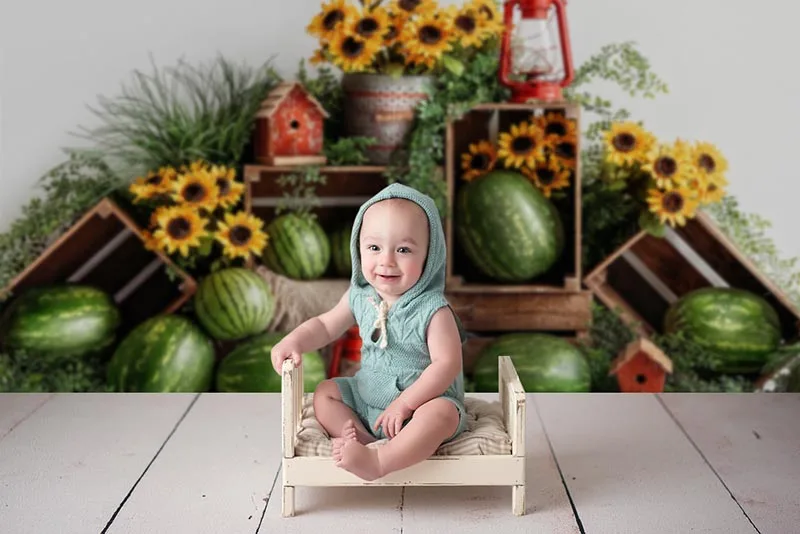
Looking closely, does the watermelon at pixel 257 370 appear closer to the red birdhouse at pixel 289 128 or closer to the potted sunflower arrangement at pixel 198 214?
the potted sunflower arrangement at pixel 198 214

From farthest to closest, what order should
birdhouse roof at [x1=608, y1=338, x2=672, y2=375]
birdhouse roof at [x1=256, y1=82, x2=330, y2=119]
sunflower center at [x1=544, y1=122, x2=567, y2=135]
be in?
sunflower center at [x1=544, y1=122, x2=567, y2=135]
birdhouse roof at [x1=256, y1=82, x2=330, y2=119]
birdhouse roof at [x1=608, y1=338, x2=672, y2=375]

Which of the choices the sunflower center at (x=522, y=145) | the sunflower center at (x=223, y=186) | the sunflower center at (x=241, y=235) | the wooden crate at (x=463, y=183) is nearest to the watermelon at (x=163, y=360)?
the sunflower center at (x=241, y=235)

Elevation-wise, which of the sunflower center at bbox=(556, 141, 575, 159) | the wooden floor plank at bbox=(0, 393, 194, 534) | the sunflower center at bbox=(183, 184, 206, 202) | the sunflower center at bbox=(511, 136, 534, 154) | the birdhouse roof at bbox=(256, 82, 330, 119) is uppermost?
the birdhouse roof at bbox=(256, 82, 330, 119)

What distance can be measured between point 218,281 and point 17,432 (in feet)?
2.74

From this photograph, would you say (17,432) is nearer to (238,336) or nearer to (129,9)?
(238,336)

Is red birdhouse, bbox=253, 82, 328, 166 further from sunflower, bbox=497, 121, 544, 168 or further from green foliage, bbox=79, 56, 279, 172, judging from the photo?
sunflower, bbox=497, 121, 544, 168

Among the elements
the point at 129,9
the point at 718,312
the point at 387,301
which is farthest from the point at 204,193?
the point at 718,312

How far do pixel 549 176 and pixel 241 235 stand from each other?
1.01 meters

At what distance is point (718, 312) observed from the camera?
3.49 meters

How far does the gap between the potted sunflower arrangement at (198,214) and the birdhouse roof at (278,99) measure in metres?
Answer: 0.21

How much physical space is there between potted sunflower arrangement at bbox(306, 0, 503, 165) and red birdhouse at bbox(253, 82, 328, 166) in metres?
0.13

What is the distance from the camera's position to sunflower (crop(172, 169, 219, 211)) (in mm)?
3318

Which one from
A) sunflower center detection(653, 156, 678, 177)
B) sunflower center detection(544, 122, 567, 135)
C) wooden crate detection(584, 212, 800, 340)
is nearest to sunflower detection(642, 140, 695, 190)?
sunflower center detection(653, 156, 678, 177)

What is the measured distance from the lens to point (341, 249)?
3.55m
